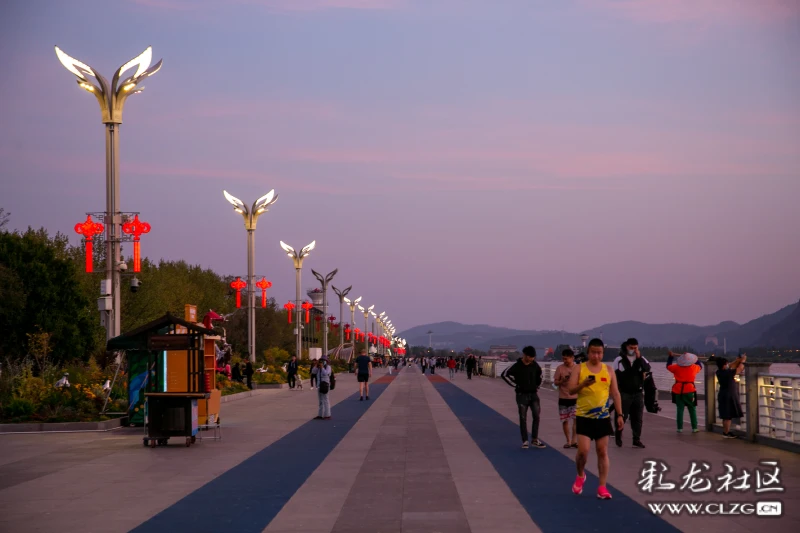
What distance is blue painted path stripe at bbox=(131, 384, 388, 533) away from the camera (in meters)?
10.3

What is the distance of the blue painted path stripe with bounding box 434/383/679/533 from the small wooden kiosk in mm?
5830

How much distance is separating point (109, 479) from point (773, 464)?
997 centimetres

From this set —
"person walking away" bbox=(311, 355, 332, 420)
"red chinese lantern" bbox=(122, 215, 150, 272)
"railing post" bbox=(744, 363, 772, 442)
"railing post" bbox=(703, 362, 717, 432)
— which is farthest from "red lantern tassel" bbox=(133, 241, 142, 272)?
"railing post" bbox=(744, 363, 772, 442)

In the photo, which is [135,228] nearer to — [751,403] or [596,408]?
[751,403]

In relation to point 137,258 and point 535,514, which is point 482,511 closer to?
point 535,514

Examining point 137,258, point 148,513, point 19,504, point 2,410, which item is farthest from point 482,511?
point 137,258

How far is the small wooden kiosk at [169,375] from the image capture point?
1923 centimetres

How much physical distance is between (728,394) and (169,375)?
461 inches

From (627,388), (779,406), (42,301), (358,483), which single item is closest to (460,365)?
(42,301)

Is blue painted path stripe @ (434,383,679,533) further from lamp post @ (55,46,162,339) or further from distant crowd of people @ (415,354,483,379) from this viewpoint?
distant crowd of people @ (415,354,483,379)

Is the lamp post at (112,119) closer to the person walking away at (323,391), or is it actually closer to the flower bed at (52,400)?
the flower bed at (52,400)

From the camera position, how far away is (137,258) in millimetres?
28047

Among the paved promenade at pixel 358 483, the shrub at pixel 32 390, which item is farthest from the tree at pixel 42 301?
the paved promenade at pixel 358 483

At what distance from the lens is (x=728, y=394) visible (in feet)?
61.8
